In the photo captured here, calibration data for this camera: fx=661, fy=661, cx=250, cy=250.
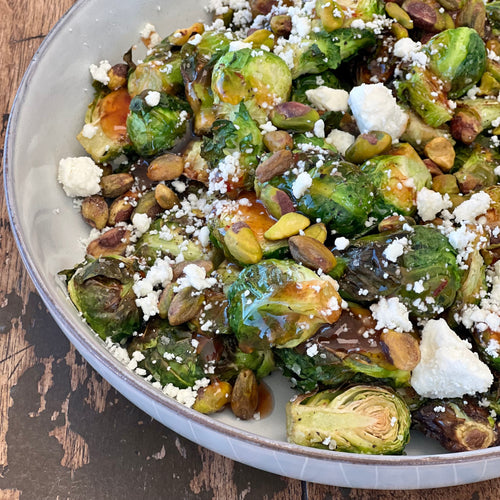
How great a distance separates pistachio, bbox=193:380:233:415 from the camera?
1.58 meters

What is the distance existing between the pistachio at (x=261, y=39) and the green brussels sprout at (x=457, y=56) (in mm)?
432

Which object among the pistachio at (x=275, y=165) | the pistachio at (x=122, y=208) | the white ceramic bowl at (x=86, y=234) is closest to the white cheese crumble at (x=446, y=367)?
the white ceramic bowl at (x=86, y=234)

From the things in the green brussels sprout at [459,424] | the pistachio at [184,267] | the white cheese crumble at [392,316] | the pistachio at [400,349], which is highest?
the pistachio at [184,267]

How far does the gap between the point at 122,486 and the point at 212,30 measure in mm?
1368

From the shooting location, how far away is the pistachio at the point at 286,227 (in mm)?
1595

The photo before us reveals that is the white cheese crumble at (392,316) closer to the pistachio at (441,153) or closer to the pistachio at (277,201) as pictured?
the pistachio at (277,201)

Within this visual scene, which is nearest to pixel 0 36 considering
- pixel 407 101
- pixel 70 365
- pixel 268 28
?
pixel 268 28

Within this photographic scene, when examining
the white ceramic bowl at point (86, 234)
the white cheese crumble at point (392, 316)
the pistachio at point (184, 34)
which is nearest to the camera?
the white ceramic bowl at point (86, 234)

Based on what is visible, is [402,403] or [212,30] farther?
[212,30]

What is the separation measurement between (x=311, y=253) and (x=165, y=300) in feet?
1.27

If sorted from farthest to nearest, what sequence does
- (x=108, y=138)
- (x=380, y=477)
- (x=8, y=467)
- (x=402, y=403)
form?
(x=108, y=138) → (x=8, y=467) → (x=402, y=403) → (x=380, y=477)

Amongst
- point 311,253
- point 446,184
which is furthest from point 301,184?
point 446,184

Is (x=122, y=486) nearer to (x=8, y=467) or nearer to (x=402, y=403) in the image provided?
(x=8, y=467)

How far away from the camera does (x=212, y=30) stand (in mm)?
2051
